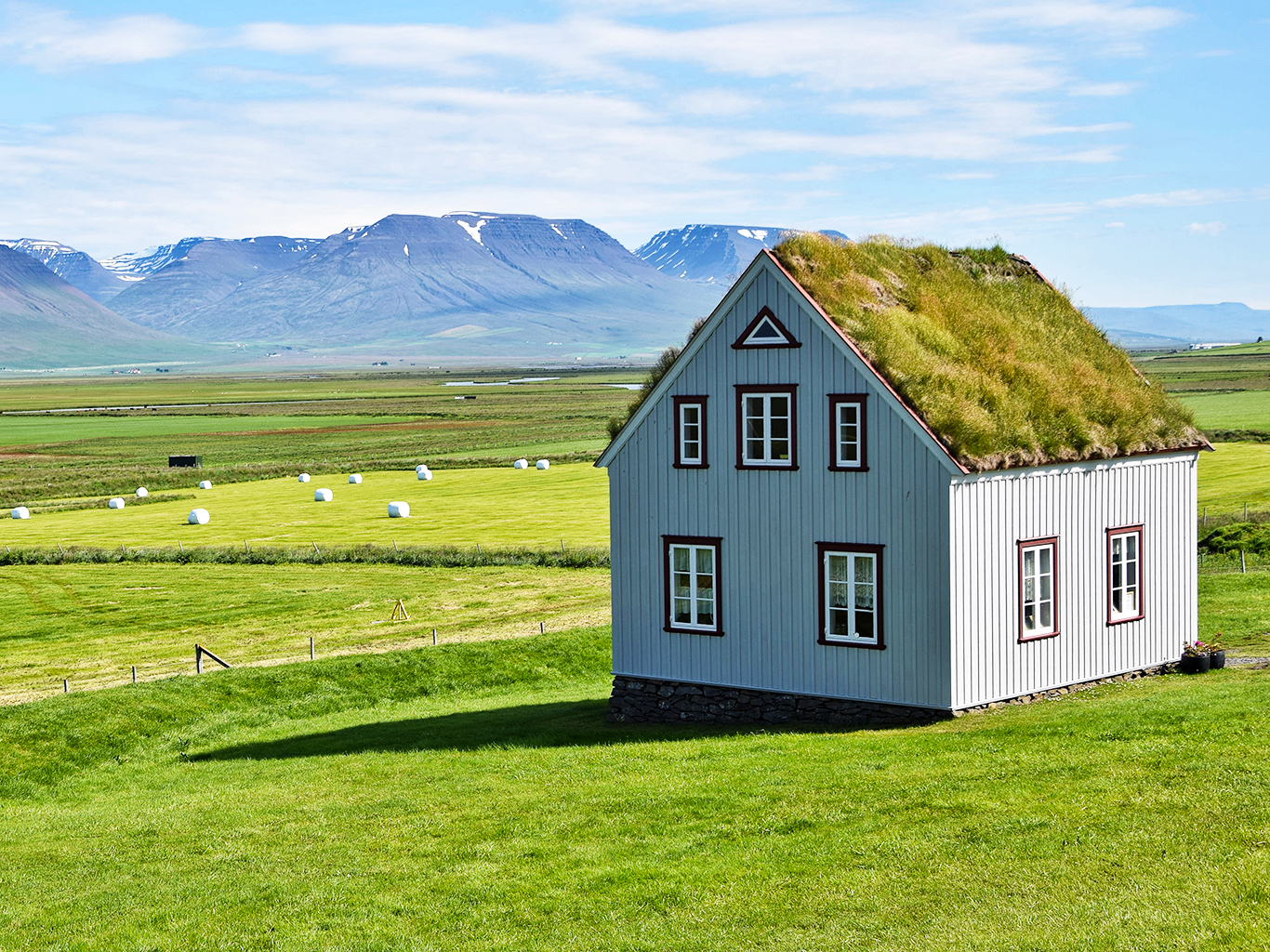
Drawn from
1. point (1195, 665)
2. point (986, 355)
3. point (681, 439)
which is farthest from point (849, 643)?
point (1195, 665)

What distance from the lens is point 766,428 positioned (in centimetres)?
3094

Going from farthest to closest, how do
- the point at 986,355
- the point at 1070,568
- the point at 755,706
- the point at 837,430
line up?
the point at 986,355
the point at 755,706
the point at 1070,568
the point at 837,430

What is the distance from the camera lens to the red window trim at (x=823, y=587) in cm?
2908

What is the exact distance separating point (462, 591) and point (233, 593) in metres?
9.83

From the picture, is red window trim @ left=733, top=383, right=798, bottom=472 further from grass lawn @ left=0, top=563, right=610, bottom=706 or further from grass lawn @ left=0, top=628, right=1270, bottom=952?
grass lawn @ left=0, top=563, right=610, bottom=706

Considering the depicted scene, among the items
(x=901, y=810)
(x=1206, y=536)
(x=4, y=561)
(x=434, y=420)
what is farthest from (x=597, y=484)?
(x=434, y=420)

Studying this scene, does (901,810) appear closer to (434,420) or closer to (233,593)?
(233,593)

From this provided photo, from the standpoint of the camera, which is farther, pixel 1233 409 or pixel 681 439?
pixel 1233 409

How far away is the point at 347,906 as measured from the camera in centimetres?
1889

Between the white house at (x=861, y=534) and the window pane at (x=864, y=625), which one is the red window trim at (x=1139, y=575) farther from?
the window pane at (x=864, y=625)

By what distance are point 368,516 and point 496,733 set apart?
5539 centimetres

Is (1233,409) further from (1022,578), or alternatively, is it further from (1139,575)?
(1022,578)

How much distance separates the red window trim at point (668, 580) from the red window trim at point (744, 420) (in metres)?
1.95

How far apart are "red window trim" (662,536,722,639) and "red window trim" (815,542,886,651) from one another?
2.65 metres
